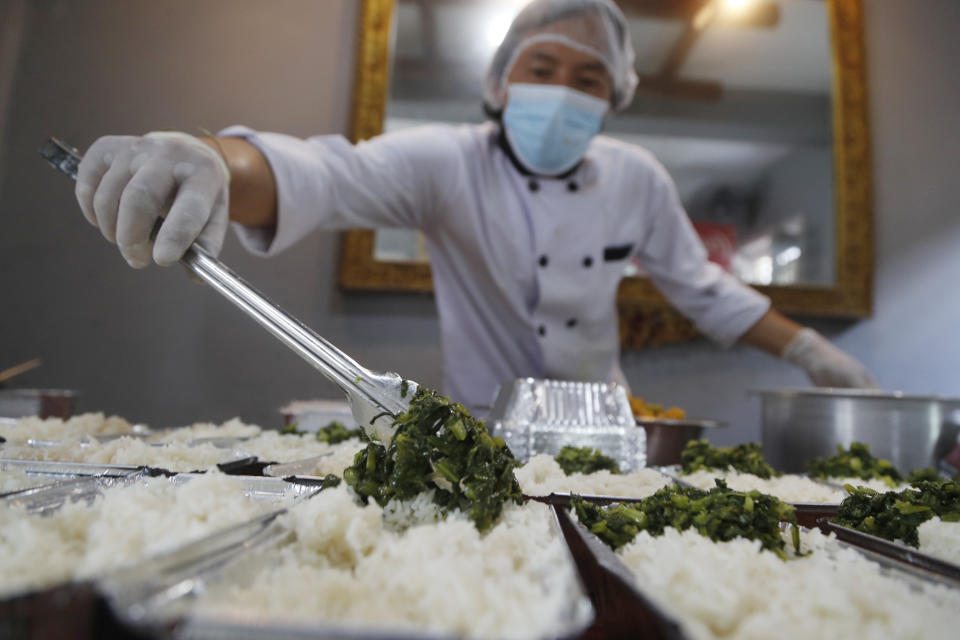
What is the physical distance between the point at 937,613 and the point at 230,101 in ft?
11.6

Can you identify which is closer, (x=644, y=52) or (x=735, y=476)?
(x=735, y=476)

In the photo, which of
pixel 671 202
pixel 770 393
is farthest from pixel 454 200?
pixel 770 393

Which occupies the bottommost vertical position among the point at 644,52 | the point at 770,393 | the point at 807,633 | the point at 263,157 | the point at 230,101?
the point at 807,633

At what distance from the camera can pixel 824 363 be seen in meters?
2.46

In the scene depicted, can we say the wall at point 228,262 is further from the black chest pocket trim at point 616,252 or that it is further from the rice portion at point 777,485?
the rice portion at point 777,485

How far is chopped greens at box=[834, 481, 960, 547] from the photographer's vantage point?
88 cm

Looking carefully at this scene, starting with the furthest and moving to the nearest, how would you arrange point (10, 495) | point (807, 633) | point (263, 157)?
point (263, 157) < point (10, 495) < point (807, 633)

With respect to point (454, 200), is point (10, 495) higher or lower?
lower

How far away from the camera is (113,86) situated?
312cm

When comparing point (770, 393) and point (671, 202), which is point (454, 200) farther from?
point (770, 393)

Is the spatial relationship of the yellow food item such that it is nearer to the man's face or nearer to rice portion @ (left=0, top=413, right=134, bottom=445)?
the man's face

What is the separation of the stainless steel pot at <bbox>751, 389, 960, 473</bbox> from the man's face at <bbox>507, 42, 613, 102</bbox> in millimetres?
1397

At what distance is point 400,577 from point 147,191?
3.65 feet

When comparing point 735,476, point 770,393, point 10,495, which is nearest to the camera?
point 10,495
